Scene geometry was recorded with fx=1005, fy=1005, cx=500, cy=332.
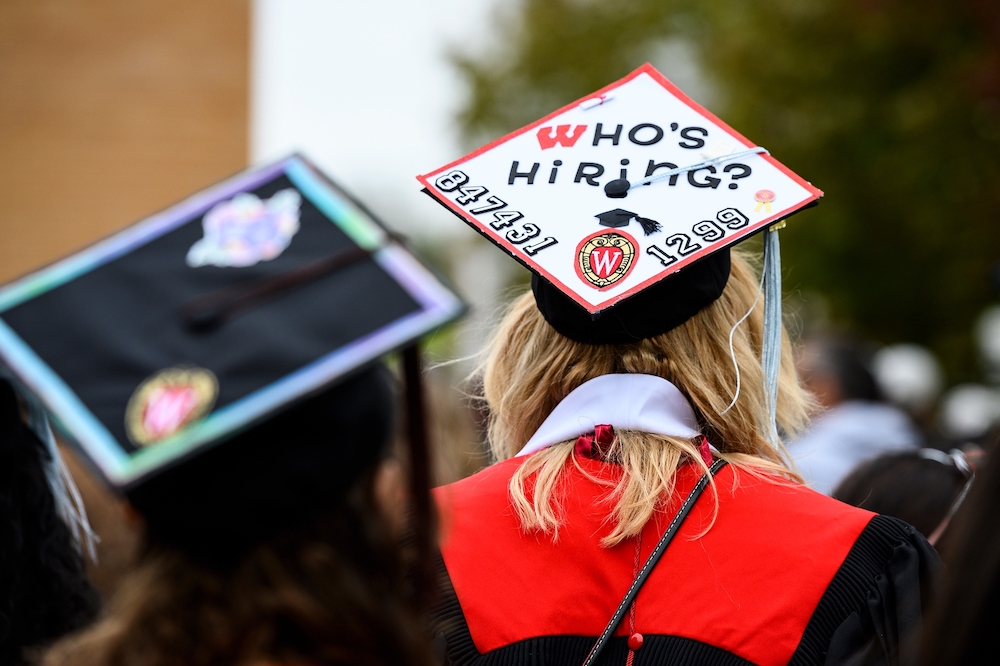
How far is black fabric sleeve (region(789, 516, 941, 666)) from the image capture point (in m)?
1.78

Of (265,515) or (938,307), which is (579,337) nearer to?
(265,515)

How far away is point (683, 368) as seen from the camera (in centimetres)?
205

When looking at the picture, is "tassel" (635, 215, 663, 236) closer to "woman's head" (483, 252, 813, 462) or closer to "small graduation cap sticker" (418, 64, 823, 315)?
"small graduation cap sticker" (418, 64, 823, 315)

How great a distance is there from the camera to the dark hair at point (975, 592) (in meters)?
1.23

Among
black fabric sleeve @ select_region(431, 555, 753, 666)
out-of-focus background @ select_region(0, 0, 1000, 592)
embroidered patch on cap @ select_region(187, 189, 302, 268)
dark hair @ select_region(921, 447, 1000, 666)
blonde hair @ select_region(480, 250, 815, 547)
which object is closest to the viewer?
dark hair @ select_region(921, 447, 1000, 666)

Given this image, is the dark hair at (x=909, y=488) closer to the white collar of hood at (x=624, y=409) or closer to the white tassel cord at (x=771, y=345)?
the white tassel cord at (x=771, y=345)

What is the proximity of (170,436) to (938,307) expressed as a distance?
599 inches

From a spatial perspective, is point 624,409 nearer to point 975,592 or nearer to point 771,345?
point 771,345

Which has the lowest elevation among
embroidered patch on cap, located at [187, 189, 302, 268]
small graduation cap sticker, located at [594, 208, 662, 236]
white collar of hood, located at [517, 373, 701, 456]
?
A: white collar of hood, located at [517, 373, 701, 456]

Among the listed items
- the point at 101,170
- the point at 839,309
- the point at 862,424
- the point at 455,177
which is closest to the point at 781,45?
the point at 839,309

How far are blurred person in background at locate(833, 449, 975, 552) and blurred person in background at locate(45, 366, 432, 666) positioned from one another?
1870 mm

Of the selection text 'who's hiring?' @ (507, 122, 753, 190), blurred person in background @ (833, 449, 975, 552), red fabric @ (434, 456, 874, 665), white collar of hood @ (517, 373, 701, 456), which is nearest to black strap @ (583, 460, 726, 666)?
red fabric @ (434, 456, 874, 665)

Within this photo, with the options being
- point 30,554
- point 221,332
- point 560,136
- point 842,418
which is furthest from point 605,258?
point 842,418

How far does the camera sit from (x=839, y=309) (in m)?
15.2
